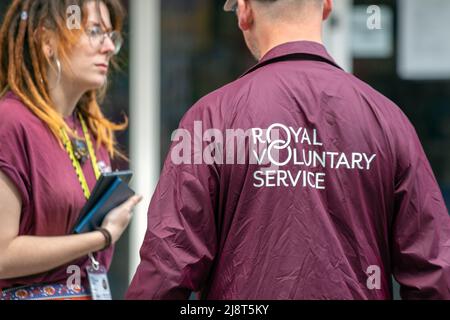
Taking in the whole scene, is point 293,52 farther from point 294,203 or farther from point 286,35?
point 294,203

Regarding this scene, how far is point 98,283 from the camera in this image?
3.09 metres

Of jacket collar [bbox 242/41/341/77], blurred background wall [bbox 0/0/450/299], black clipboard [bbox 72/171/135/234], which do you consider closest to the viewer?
jacket collar [bbox 242/41/341/77]

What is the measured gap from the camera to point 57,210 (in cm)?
295

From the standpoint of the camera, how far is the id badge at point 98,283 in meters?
3.04

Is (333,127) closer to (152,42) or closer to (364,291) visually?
(364,291)

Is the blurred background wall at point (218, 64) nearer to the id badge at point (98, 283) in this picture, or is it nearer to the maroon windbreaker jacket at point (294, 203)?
the id badge at point (98, 283)

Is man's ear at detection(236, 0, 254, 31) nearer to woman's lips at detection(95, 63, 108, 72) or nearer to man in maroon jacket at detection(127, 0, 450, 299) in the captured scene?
man in maroon jacket at detection(127, 0, 450, 299)

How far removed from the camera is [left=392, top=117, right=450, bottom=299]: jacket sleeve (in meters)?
2.36

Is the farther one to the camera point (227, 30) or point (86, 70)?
point (227, 30)

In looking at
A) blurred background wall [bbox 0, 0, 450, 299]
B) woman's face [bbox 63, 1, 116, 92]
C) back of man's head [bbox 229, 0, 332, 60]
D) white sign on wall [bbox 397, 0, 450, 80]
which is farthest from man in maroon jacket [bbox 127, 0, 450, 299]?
white sign on wall [bbox 397, 0, 450, 80]

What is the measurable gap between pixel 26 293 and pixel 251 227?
3.19ft

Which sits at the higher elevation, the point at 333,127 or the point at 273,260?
the point at 333,127

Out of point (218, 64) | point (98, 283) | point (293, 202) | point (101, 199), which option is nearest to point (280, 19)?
point (293, 202)
